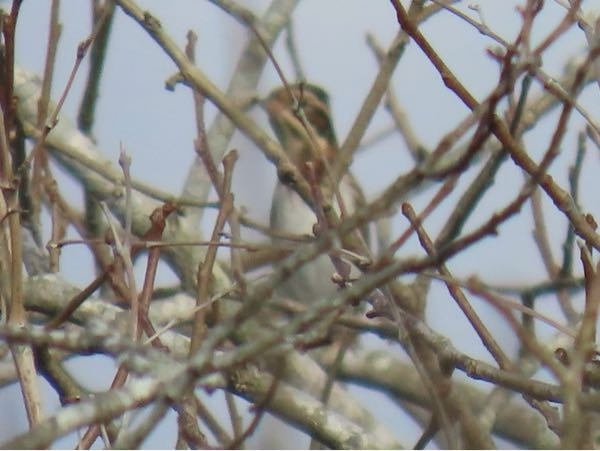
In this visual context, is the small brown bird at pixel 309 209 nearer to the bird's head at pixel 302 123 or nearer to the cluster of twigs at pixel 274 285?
the bird's head at pixel 302 123

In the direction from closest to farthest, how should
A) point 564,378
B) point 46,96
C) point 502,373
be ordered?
point 564,378 → point 502,373 → point 46,96

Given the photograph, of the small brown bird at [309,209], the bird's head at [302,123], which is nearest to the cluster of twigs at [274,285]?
the bird's head at [302,123]

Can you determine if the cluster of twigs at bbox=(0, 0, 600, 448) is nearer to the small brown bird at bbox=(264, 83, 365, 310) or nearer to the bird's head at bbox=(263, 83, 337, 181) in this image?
the bird's head at bbox=(263, 83, 337, 181)

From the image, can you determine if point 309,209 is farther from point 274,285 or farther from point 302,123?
point 274,285

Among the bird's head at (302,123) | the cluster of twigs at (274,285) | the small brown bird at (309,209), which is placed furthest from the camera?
the small brown bird at (309,209)

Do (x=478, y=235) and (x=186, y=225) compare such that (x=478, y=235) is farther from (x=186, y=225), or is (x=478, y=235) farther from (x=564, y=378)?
(x=186, y=225)

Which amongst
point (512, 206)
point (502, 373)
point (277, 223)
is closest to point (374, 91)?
point (502, 373)

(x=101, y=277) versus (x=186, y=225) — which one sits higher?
(x=186, y=225)

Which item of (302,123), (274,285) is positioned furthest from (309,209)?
(274,285)

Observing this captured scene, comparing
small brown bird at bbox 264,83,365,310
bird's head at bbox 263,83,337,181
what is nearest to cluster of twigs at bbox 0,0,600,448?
bird's head at bbox 263,83,337,181
